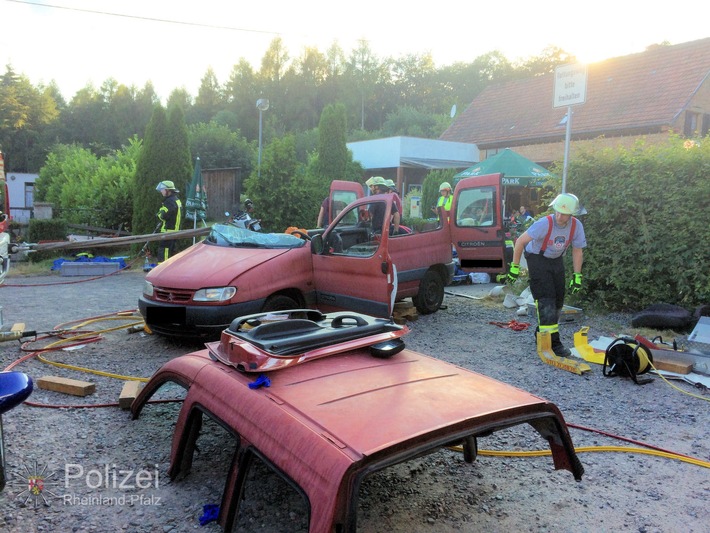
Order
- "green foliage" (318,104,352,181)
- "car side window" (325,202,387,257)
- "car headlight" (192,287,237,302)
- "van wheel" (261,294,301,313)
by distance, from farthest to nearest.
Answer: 1. "green foliage" (318,104,352,181)
2. "car side window" (325,202,387,257)
3. "van wheel" (261,294,301,313)
4. "car headlight" (192,287,237,302)

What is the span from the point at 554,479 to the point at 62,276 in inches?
446

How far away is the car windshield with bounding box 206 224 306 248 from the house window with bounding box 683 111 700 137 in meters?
19.6

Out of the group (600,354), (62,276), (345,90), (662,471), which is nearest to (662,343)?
(600,354)

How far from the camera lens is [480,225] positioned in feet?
25.0

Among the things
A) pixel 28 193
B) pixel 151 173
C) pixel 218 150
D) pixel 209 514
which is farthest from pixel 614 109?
pixel 28 193

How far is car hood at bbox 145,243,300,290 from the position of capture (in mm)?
5609

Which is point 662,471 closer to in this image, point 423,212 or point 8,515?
point 8,515

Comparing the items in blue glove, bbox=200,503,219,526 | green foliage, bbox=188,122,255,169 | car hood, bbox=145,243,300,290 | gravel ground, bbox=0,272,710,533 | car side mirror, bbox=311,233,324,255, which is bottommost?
gravel ground, bbox=0,272,710,533

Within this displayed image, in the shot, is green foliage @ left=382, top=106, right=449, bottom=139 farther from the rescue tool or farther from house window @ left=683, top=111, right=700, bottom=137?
the rescue tool

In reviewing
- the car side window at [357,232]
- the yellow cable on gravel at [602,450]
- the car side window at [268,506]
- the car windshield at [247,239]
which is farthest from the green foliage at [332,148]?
the car side window at [268,506]

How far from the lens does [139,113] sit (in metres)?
53.3

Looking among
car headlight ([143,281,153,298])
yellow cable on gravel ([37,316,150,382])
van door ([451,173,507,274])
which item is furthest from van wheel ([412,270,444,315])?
yellow cable on gravel ([37,316,150,382])

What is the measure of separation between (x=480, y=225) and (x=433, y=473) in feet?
15.9

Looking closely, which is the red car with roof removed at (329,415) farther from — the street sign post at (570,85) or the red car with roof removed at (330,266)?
the street sign post at (570,85)
